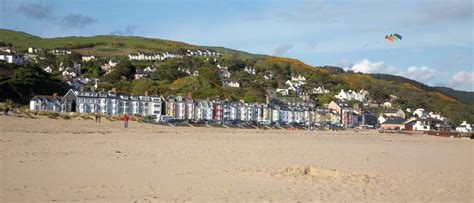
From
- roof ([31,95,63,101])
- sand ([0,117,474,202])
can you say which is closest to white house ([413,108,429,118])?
roof ([31,95,63,101])

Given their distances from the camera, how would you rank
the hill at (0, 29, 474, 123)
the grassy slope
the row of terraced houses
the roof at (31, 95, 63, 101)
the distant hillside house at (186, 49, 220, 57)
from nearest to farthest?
the roof at (31, 95, 63, 101) → the row of terraced houses → the hill at (0, 29, 474, 123) → the grassy slope → the distant hillside house at (186, 49, 220, 57)

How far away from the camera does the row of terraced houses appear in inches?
2631

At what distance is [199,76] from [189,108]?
30.5 metres

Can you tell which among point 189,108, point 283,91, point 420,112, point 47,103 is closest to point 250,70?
point 283,91

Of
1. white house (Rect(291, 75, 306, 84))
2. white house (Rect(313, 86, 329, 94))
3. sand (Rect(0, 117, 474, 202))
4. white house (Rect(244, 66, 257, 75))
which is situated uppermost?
white house (Rect(244, 66, 257, 75))

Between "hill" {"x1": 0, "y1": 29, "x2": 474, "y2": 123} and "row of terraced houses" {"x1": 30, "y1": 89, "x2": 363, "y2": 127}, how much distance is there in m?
3.51

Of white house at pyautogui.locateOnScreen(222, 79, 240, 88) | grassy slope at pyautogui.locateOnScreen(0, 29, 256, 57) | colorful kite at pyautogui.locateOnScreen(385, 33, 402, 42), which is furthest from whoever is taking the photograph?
grassy slope at pyautogui.locateOnScreen(0, 29, 256, 57)

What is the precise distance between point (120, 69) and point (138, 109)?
109 ft

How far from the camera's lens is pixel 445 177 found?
12.8m

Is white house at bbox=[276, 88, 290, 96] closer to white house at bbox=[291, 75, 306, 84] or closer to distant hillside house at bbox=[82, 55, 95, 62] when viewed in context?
white house at bbox=[291, 75, 306, 84]

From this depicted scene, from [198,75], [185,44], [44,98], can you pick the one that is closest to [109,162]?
[44,98]

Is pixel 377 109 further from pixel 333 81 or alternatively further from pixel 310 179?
pixel 310 179

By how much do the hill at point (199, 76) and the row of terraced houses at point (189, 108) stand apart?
351 centimetres

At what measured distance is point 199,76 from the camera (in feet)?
355
